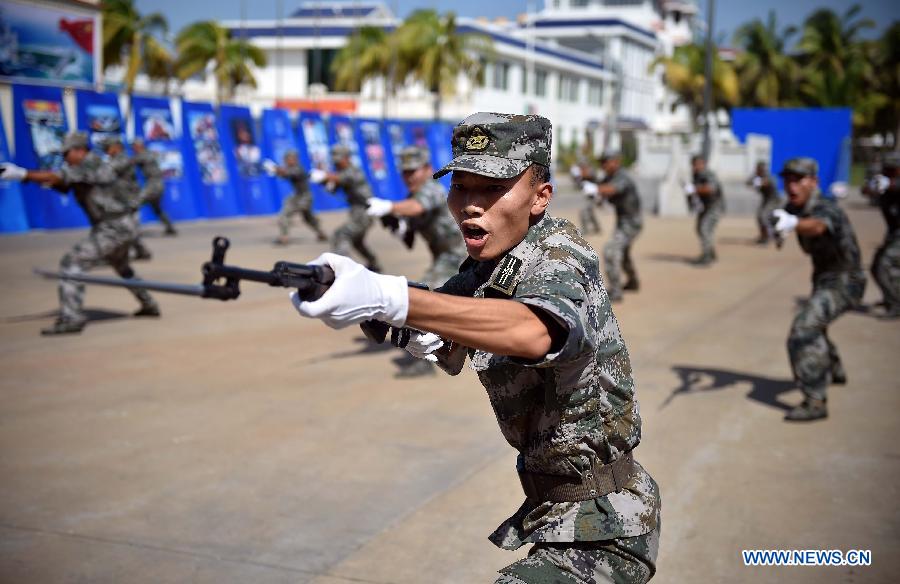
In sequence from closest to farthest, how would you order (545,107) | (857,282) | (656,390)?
(857,282), (656,390), (545,107)

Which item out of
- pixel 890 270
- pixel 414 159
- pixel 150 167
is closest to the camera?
pixel 414 159

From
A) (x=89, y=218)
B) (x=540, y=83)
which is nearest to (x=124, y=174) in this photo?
(x=89, y=218)

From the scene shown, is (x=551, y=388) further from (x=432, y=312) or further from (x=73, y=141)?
(x=73, y=141)

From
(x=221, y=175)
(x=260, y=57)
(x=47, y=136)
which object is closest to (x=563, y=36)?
(x=260, y=57)

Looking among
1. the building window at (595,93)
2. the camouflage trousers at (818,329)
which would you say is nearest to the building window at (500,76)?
the building window at (595,93)

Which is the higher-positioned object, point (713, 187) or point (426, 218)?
point (713, 187)

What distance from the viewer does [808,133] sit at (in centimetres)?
4178

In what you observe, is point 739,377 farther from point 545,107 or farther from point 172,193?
point 545,107

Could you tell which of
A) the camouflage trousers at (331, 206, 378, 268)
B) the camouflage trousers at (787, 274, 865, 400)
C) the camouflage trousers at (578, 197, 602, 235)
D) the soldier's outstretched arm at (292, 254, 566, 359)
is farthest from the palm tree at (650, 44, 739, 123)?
the soldier's outstretched arm at (292, 254, 566, 359)

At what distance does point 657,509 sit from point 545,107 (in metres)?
64.9

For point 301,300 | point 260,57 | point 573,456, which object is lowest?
point 573,456

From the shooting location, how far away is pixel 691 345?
1020 centimetres

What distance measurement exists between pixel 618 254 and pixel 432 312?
37.8ft

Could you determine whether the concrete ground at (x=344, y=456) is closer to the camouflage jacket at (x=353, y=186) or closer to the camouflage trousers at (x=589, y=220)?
the camouflage jacket at (x=353, y=186)
